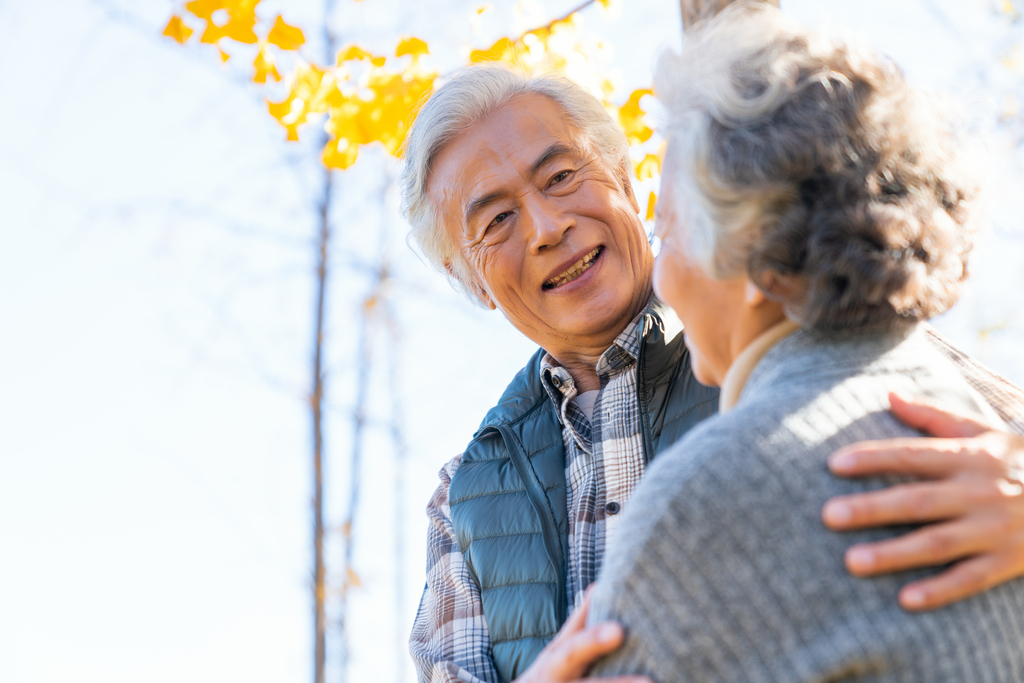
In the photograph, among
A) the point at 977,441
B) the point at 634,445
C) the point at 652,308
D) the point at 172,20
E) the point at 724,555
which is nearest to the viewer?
the point at 724,555

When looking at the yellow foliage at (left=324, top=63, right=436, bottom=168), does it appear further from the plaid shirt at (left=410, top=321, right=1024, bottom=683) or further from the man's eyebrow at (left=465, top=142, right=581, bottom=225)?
the plaid shirt at (left=410, top=321, right=1024, bottom=683)

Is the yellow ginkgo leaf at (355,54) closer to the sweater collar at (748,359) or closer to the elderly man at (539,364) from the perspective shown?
the elderly man at (539,364)

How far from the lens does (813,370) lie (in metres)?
1.14

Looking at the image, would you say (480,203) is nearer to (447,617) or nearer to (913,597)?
(447,617)

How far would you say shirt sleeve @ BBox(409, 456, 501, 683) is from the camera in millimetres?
1986

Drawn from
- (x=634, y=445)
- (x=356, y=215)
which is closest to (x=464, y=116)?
(x=634, y=445)

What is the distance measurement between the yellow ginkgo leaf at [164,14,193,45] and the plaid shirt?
6.87ft

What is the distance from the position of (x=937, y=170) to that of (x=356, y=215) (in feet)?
19.5

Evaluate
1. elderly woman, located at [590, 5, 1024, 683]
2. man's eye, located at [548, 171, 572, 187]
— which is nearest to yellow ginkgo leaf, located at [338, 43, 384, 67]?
man's eye, located at [548, 171, 572, 187]

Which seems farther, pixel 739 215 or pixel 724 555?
pixel 739 215

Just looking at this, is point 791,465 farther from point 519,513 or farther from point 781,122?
point 519,513

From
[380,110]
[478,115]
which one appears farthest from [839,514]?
[380,110]

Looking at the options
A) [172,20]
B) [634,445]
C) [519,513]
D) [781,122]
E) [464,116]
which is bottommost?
[519,513]

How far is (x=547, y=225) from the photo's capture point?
2170 millimetres
